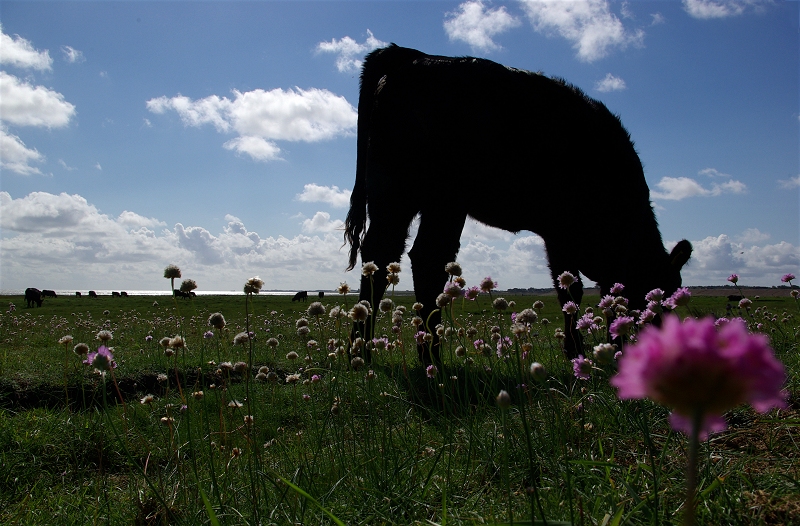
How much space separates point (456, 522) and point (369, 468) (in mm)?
650

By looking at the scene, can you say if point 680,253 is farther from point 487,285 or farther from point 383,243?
point 487,285

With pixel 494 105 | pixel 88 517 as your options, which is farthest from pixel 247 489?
pixel 494 105

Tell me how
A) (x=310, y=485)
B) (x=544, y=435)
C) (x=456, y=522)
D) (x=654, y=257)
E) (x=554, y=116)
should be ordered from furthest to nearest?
(x=654, y=257) → (x=554, y=116) → (x=544, y=435) → (x=310, y=485) → (x=456, y=522)

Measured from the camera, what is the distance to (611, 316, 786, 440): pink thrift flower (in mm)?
618

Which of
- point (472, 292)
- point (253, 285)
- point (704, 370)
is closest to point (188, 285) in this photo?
point (253, 285)

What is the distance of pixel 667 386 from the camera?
0.65 meters

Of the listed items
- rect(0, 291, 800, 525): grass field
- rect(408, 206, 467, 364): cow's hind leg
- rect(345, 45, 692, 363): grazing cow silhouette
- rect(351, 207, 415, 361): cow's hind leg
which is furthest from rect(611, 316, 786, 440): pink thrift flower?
rect(351, 207, 415, 361): cow's hind leg

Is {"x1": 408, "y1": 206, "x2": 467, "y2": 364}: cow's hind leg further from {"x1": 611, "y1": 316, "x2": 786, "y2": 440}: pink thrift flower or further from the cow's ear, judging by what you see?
{"x1": 611, "y1": 316, "x2": 786, "y2": 440}: pink thrift flower

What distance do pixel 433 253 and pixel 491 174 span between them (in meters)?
1.35

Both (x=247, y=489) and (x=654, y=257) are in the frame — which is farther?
(x=654, y=257)

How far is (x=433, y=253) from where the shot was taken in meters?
5.66

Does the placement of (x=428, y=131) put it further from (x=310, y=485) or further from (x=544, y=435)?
(x=310, y=485)

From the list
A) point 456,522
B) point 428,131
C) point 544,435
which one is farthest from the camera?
point 428,131

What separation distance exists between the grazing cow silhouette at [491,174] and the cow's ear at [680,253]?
0.9 inches
